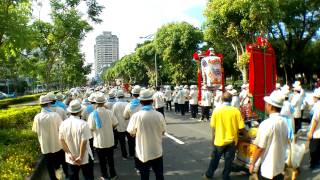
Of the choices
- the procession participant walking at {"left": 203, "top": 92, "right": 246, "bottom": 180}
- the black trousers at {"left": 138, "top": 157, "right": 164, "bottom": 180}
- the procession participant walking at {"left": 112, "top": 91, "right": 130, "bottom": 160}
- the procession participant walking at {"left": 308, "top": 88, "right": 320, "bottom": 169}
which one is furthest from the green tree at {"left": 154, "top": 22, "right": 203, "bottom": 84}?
the black trousers at {"left": 138, "top": 157, "right": 164, "bottom": 180}

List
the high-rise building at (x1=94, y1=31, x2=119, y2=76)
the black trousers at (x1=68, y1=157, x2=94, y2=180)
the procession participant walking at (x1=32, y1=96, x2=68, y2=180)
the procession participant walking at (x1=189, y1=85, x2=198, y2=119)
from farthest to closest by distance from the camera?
the high-rise building at (x1=94, y1=31, x2=119, y2=76)
the procession participant walking at (x1=189, y1=85, x2=198, y2=119)
the procession participant walking at (x1=32, y1=96, x2=68, y2=180)
the black trousers at (x1=68, y1=157, x2=94, y2=180)

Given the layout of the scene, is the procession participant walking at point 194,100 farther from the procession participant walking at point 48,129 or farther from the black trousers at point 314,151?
the procession participant walking at point 48,129

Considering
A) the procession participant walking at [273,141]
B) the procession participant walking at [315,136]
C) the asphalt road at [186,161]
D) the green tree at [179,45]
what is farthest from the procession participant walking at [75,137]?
the green tree at [179,45]

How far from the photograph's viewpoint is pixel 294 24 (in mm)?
37875

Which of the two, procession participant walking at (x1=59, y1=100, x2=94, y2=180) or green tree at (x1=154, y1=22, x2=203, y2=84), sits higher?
green tree at (x1=154, y1=22, x2=203, y2=84)

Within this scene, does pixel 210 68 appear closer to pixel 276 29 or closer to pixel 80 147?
pixel 80 147

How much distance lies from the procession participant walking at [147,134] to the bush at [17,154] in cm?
262

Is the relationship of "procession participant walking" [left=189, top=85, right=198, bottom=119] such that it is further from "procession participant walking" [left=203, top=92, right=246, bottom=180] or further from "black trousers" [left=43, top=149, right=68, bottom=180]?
"procession participant walking" [left=203, top=92, right=246, bottom=180]

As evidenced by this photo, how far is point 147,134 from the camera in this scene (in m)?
6.14

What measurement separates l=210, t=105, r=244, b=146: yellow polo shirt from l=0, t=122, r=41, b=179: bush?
13.0 ft

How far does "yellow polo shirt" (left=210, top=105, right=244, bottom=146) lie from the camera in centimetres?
669

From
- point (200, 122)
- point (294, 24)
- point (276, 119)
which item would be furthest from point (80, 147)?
point (294, 24)

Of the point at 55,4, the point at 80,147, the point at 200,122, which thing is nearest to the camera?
the point at 80,147

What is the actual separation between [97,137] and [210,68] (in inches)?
437
